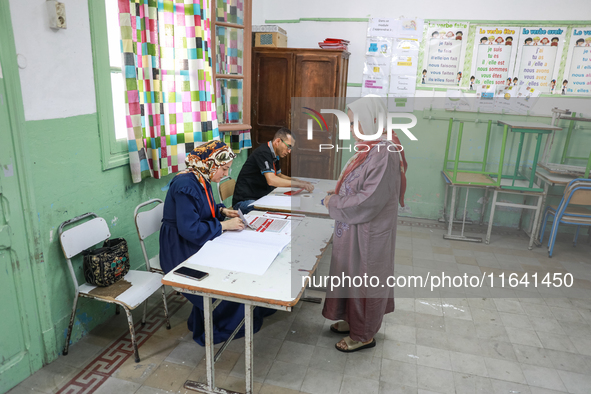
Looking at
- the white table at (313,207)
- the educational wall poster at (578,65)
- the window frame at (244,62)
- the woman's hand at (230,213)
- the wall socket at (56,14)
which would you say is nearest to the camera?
the wall socket at (56,14)

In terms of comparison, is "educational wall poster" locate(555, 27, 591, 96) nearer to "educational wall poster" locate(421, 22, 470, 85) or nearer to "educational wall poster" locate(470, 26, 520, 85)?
"educational wall poster" locate(470, 26, 520, 85)

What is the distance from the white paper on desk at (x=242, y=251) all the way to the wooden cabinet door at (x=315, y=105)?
2.61 m

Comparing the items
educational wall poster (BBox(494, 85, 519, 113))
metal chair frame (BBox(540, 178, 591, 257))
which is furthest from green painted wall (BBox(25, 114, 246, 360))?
educational wall poster (BBox(494, 85, 519, 113))

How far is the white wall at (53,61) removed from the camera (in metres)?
1.96

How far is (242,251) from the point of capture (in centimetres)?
209

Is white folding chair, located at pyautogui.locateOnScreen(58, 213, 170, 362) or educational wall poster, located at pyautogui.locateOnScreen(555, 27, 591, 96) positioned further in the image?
educational wall poster, located at pyautogui.locateOnScreen(555, 27, 591, 96)

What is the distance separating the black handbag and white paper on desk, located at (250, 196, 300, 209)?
985mm

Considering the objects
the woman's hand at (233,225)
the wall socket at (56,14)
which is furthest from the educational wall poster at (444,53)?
the wall socket at (56,14)

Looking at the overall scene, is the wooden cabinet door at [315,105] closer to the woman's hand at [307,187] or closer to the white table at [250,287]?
the woman's hand at [307,187]

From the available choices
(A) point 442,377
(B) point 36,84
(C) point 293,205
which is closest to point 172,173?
(C) point 293,205

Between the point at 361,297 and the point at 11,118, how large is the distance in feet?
6.74

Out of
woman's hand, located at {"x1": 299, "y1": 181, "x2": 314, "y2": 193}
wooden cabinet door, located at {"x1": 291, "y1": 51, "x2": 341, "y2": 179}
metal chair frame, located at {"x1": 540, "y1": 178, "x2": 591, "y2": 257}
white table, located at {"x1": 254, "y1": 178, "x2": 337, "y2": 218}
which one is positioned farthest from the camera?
wooden cabinet door, located at {"x1": 291, "y1": 51, "x2": 341, "y2": 179}

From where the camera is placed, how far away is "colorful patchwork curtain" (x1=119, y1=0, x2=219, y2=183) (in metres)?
2.67

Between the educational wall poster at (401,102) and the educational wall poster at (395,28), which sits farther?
the educational wall poster at (401,102)
